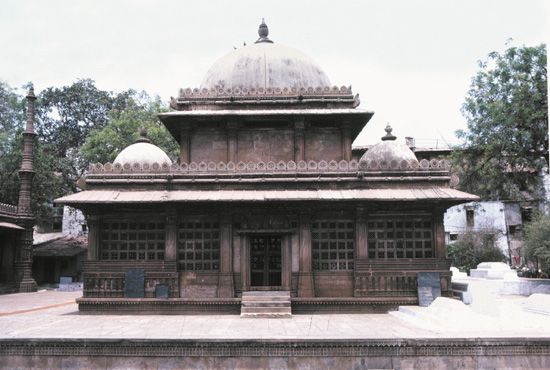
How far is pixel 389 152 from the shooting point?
18.6m

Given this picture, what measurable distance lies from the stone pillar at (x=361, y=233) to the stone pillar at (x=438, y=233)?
7.68ft

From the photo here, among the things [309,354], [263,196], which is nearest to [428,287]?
[263,196]

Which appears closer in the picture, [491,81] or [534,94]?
[534,94]

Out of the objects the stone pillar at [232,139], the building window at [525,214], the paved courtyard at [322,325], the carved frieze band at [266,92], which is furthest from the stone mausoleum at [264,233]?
the building window at [525,214]

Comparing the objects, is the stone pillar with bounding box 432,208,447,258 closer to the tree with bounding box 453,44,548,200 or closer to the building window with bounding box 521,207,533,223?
the tree with bounding box 453,44,548,200

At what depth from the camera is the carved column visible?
20031 millimetres

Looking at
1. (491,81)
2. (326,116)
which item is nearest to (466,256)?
(491,81)

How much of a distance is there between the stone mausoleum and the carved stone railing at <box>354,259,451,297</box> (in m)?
0.03

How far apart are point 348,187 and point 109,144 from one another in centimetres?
2361

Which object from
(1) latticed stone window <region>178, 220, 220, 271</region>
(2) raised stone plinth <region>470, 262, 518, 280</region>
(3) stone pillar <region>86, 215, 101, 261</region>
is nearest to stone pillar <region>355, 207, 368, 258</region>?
(1) latticed stone window <region>178, 220, 220, 271</region>

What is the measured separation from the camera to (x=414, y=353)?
427 inches

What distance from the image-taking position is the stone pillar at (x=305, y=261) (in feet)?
55.2

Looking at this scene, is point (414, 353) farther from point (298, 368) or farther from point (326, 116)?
point (326, 116)

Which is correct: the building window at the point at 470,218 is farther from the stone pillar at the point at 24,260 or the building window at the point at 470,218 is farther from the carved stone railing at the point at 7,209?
the carved stone railing at the point at 7,209
